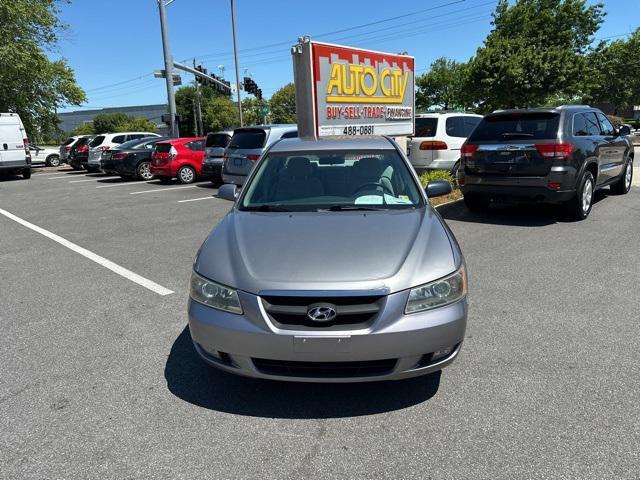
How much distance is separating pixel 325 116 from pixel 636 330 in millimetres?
6811

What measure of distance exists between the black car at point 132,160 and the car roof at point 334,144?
13.5m

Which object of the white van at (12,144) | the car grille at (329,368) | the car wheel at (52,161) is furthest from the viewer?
the car wheel at (52,161)

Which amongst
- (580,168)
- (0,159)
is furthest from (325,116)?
(0,159)

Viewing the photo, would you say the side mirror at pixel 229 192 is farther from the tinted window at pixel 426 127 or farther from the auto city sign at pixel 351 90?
the tinted window at pixel 426 127

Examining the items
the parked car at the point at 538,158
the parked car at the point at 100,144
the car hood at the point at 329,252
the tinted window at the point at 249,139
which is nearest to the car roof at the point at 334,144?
the car hood at the point at 329,252

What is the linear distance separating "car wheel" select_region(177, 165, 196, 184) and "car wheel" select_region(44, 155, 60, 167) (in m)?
14.5

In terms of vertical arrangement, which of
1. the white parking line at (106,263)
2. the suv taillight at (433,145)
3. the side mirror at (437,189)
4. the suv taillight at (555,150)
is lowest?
the white parking line at (106,263)

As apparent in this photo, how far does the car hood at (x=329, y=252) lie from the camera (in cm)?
270

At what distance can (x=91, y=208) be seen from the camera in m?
11.4

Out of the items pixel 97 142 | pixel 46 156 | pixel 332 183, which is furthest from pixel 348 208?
pixel 46 156

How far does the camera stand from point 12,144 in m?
18.6

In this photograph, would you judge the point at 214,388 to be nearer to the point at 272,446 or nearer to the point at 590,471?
the point at 272,446

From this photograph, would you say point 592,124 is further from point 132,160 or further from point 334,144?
point 132,160

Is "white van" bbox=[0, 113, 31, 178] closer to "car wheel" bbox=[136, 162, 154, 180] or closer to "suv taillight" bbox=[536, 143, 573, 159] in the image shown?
"car wheel" bbox=[136, 162, 154, 180]
